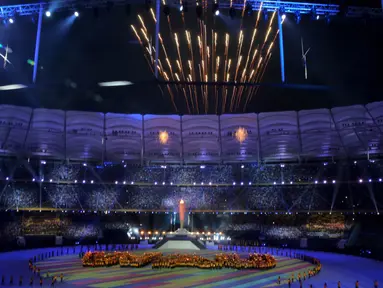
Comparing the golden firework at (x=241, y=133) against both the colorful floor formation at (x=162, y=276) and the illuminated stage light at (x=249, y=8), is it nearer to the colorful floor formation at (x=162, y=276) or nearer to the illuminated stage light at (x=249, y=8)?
the colorful floor formation at (x=162, y=276)

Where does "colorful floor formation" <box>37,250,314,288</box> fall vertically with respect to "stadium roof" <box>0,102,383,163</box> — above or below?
below

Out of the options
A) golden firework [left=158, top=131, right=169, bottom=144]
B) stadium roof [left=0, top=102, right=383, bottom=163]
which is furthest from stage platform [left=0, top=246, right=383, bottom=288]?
golden firework [left=158, top=131, right=169, bottom=144]

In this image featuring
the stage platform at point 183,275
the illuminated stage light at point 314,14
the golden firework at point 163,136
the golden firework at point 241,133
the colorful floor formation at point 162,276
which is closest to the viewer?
the colorful floor formation at point 162,276

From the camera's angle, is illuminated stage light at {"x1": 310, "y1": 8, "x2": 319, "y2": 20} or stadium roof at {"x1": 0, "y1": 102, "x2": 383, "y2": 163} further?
stadium roof at {"x1": 0, "y1": 102, "x2": 383, "y2": 163}

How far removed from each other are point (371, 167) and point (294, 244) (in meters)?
14.8

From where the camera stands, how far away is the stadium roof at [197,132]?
44.4 metres

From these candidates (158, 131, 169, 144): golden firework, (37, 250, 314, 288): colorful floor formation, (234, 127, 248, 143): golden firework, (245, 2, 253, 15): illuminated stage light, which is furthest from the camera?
(158, 131, 169, 144): golden firework

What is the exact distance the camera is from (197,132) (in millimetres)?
48969

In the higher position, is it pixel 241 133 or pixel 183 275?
pixel 241 133

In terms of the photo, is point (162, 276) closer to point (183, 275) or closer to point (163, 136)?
point (183, 275)

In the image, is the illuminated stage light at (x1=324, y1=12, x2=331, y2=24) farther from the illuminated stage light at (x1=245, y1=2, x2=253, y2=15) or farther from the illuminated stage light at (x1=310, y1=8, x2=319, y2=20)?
the illuminated stage light at (x1=245, y1=2, x2=253, y2=15)

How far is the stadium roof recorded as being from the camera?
44.4 meters

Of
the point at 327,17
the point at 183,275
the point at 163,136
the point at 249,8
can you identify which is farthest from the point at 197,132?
the point at 327,17

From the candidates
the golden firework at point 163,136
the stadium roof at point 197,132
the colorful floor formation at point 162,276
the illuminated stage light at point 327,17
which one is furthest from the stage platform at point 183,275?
the golden firework at point 163,136
